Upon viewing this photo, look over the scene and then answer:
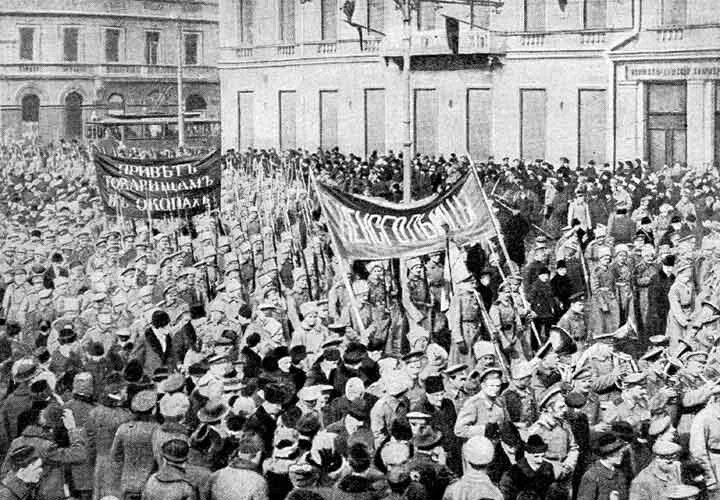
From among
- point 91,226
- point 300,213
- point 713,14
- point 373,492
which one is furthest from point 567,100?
point 373,492

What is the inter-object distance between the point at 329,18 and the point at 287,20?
2445 mm

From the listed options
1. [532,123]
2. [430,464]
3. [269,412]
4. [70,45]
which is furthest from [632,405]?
[70,45]

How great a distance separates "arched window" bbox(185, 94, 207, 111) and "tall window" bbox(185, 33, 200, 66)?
6.01 ft

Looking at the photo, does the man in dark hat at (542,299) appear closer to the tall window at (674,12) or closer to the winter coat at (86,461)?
the winter coat at (86,461)

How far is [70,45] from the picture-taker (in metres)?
49.5

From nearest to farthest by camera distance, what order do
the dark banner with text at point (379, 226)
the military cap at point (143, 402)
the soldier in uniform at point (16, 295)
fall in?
the military cap at point (143, 402) → the dark banner with text at point (379, 226) → the soldier in uniform at point (16, 295)

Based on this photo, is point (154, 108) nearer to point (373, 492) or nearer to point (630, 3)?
point (630, 3)

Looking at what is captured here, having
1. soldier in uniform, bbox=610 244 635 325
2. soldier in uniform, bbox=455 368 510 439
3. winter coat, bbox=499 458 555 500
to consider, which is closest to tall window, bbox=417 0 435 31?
soldier in uniform, bbox=610 244 635 325

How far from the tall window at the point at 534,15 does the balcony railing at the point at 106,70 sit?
22.6 m

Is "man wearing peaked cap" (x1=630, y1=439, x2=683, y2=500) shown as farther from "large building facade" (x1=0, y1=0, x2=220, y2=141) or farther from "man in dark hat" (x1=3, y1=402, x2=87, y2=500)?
"large building facade" (x1=0, y1=0, x2=220, y2=141)

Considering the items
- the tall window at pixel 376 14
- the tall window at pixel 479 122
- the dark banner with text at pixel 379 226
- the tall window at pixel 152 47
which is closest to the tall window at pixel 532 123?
the tall window at pixel 479 122

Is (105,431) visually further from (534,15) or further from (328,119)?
(328,119)

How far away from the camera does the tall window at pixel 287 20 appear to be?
142 feet

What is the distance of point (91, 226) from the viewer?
67.3 feet
